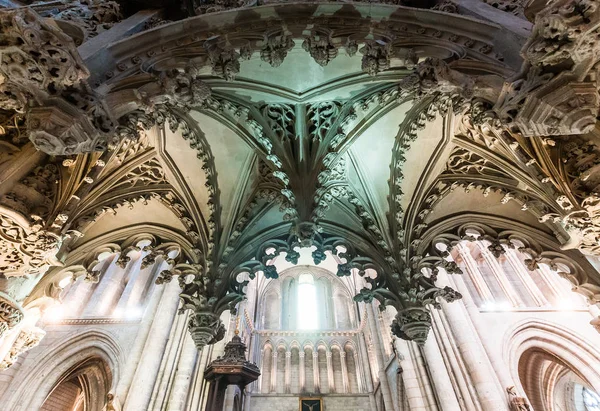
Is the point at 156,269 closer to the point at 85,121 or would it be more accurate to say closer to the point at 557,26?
the point at 85,121

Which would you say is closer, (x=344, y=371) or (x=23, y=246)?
(x=23, y=246)

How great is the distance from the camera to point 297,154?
4867 mm

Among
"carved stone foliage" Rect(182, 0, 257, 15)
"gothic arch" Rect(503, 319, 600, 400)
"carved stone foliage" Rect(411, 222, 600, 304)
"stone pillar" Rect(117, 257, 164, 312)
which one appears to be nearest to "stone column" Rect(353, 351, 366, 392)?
"gothic arch" Rect(503, 319, 600, 400)

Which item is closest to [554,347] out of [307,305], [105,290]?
[307,305]

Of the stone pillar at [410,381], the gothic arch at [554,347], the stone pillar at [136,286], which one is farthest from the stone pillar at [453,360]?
the stone pillar at [136,286]

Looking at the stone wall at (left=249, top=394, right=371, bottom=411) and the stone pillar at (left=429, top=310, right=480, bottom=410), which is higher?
the stone wall at (left=249, top=394, right=371, bottom=411)

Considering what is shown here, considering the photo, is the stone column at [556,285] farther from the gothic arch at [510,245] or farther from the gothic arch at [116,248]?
the gothic arch at [116,248]

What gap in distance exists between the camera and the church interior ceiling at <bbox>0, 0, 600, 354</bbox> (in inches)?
98.6

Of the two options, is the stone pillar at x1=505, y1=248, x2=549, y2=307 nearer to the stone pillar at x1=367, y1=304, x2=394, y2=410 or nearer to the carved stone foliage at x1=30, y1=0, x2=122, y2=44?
the stone pillar at x1=367, y1=304, x2=394, y2=410

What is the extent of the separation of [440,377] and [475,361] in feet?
3.36

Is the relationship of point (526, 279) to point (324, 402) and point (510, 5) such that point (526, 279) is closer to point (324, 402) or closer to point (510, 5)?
point (324, 402)

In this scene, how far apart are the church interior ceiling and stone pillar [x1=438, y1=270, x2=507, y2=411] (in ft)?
13.9

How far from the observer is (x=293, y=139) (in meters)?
4.98

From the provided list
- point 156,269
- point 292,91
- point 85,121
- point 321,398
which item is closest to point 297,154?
point 292,91
